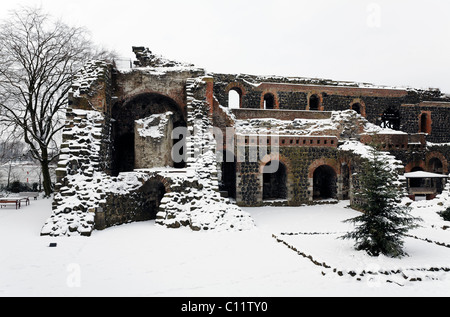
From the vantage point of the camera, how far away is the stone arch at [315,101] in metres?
20.2

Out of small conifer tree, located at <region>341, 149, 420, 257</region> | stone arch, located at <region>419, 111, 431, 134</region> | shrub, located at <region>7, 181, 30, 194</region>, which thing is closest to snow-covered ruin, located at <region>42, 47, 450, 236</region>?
small conifer tree, located at <region>341, 149, 420, 257</region>

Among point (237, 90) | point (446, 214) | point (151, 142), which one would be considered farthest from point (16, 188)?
point (446, 214)

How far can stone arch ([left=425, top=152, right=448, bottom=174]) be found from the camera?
1845 cm

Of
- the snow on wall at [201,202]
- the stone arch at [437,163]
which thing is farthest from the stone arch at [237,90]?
the stone arch at [437,163]

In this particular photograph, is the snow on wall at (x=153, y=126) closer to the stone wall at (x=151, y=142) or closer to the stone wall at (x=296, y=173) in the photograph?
the stone wall at (x=151, y=142)

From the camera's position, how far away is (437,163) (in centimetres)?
1961

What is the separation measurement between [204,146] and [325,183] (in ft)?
26.9

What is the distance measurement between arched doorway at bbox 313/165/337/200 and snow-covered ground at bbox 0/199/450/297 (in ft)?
19.6

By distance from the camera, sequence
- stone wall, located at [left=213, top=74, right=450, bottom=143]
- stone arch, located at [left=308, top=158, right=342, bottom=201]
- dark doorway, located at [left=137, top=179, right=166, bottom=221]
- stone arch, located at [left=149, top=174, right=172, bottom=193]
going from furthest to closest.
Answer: stone wall, located at [left=213, top=74, right=450, bottom=143] < stone arch, located at [left=308, top=158, right=342, bottom=201] < dark doorway, located at [left=137, top=179, right=166, bottom=221] < stone arch, located at [left=149, top=174, right=172, bottom=193]

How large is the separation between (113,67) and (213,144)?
5647mm

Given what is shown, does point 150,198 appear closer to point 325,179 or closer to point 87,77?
point 87,77

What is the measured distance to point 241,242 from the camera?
8469 millimetres

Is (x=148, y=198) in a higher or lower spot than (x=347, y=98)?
lower

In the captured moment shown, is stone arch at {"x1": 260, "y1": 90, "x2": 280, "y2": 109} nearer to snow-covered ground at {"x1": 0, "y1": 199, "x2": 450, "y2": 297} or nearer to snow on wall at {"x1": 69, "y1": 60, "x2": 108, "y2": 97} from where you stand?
snow on wall at {"x1": 69, "y1": 60, "x2": 108, "y2": 97}
